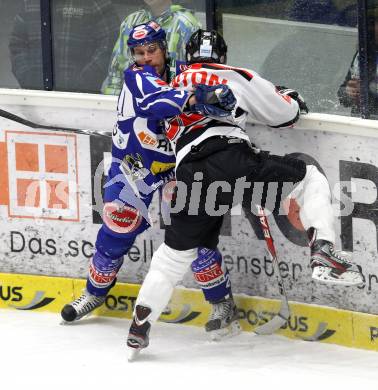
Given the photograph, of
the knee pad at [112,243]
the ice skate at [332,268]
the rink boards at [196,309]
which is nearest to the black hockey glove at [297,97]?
the ice skate at [332,268]

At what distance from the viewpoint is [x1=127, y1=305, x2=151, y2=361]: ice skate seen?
5430 mm

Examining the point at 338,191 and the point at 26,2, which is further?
the point at 26,2

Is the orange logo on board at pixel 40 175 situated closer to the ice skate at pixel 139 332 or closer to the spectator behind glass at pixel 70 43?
the spectator behind glass at pixel 70 43

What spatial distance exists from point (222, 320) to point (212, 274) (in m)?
0.21

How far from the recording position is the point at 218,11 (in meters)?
5.89

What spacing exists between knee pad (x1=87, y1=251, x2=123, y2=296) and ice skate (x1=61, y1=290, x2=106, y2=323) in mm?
31

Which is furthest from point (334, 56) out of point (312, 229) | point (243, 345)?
point (243, 345)

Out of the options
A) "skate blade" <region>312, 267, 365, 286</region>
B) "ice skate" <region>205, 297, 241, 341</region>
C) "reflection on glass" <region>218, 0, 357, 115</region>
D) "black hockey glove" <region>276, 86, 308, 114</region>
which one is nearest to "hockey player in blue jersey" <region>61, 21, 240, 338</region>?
"ice skate" <region>205, 297, 241, 341</region>

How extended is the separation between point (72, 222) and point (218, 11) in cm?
120

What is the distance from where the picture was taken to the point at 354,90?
5492 millimetres

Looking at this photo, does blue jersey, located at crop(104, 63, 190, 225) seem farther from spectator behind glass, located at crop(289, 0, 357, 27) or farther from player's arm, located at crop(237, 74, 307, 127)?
spectator behind glass, located at crop(289, 0, 357, 27)

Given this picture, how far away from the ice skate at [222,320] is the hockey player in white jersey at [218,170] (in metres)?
0.39

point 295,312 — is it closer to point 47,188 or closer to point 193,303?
point 193,303

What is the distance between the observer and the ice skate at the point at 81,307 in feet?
19.7
